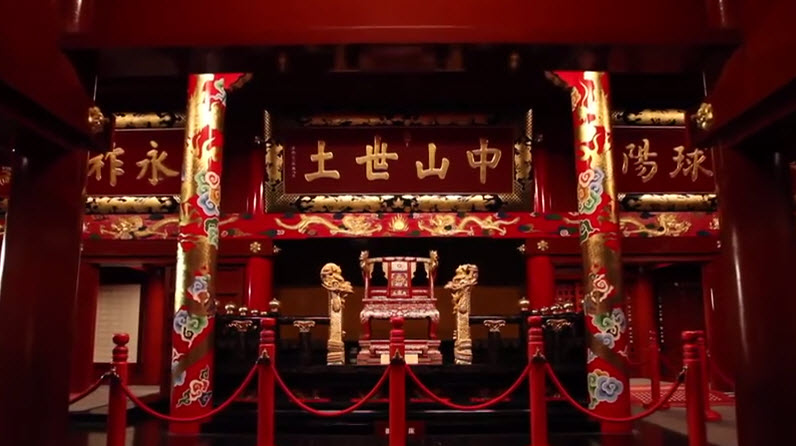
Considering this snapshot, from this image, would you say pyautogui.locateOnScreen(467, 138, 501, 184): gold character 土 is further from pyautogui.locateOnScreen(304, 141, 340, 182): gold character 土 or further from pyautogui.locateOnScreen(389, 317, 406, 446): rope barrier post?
pyautogui.locateOnScreen(389, 317, 406, 446): rope barrier post

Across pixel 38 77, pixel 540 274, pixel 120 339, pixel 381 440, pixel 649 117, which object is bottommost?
pixel 381 440

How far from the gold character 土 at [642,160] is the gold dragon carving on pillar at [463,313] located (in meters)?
2.41

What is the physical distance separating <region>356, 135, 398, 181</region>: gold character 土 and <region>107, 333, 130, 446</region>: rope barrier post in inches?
157

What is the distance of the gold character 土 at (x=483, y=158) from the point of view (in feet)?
22.1

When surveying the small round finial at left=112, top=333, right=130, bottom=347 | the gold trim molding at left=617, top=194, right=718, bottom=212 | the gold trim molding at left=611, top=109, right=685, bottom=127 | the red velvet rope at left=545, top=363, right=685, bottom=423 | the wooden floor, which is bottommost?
the wooden floor

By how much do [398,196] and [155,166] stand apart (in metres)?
2.73

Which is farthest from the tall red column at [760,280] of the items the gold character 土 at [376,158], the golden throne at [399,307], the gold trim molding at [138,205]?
the gold trim molding at [138,205]

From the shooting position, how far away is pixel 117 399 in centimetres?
300

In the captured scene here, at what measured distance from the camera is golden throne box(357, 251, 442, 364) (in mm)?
5527

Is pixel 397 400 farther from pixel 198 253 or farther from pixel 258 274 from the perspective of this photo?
pixel 258 274

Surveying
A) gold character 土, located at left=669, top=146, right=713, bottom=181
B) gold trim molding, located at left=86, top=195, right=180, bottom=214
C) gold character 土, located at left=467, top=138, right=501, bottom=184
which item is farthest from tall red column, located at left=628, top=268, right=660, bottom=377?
gold trim molding, located at left=86, top=195, right=180, bottom=214

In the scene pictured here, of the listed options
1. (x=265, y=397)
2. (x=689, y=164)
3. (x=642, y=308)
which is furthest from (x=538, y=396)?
(x=642, y=308)

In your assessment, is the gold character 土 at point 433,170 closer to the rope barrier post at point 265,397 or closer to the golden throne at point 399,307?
the golden throne at point 399,307

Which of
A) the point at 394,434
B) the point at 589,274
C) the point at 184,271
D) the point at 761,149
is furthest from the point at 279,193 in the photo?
the point at 761,149
